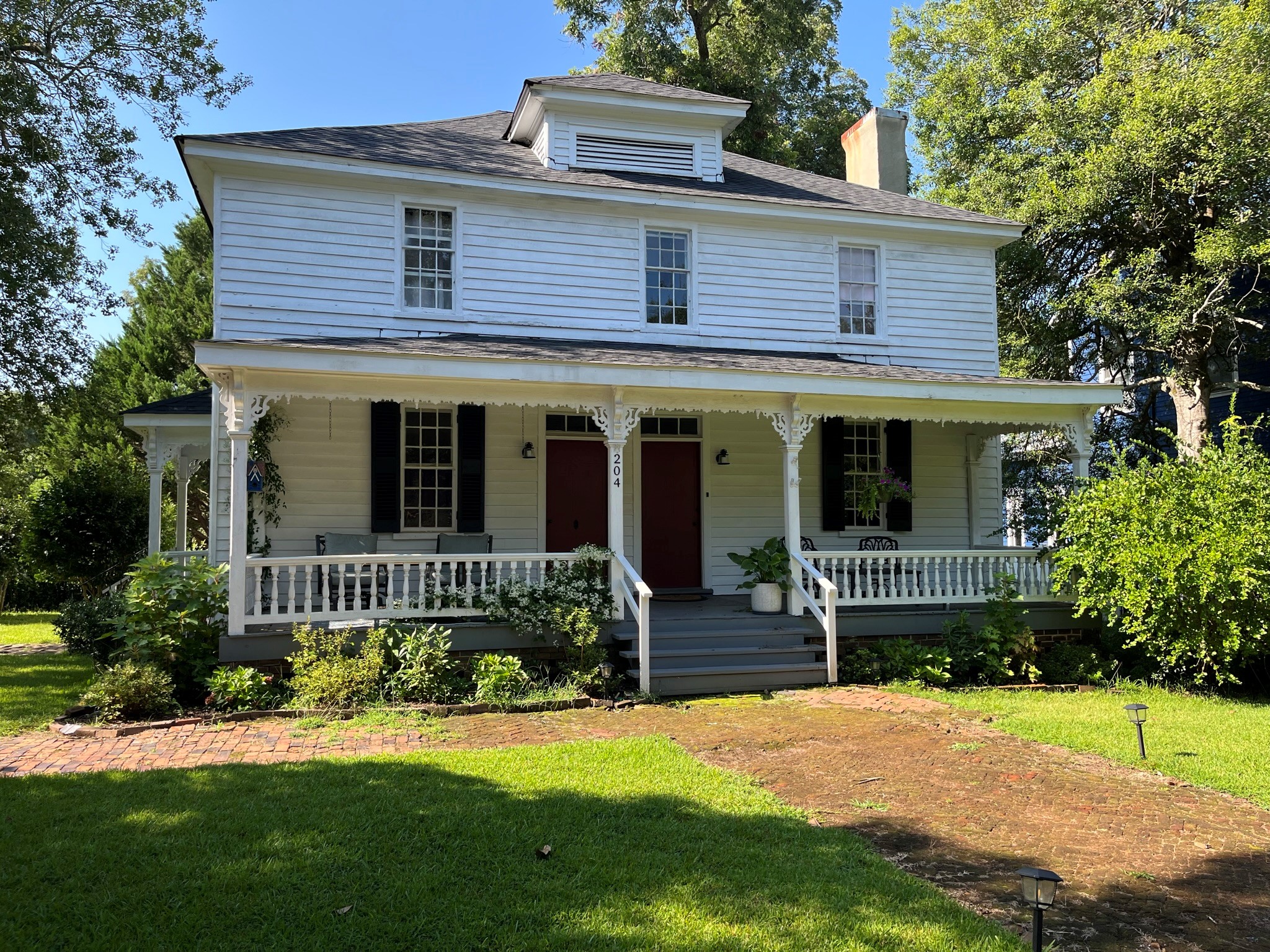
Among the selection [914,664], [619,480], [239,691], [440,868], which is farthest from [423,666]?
[914,664]

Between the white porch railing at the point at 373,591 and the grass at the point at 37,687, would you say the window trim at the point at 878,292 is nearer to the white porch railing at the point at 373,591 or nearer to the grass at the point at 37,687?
the white porch railing at the point at 373,591

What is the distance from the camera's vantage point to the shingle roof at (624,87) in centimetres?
1330

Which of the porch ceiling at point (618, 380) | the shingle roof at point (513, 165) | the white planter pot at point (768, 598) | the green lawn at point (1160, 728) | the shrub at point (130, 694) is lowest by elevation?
the green lawn at point (1160, 728)

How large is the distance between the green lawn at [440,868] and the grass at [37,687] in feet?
9.39

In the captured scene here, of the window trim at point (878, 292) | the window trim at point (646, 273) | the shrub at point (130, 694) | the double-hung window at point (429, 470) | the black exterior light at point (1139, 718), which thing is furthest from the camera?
the window trim at point (878, 292)

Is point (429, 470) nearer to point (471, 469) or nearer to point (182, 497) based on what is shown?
point (471, 469)

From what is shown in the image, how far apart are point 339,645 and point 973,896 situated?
652 cm

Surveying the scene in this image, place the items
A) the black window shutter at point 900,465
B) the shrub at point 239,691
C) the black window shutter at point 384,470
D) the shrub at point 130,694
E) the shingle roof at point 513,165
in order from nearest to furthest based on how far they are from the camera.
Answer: the shrub at point 130,694 → the shrub at point 239,691 → the black window shutter at point 384,470 → the shingle roof at point 513,165 → the black window shutter at point 900,465

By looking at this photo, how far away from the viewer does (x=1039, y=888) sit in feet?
11.1

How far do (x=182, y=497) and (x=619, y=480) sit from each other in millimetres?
9426

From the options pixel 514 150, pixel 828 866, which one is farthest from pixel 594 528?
pixel 828 866

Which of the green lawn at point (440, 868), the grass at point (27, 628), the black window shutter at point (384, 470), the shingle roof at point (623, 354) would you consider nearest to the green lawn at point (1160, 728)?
the green lawn at point (440, 868)

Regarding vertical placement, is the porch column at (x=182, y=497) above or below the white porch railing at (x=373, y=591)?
above

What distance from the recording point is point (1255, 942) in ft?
12.8
